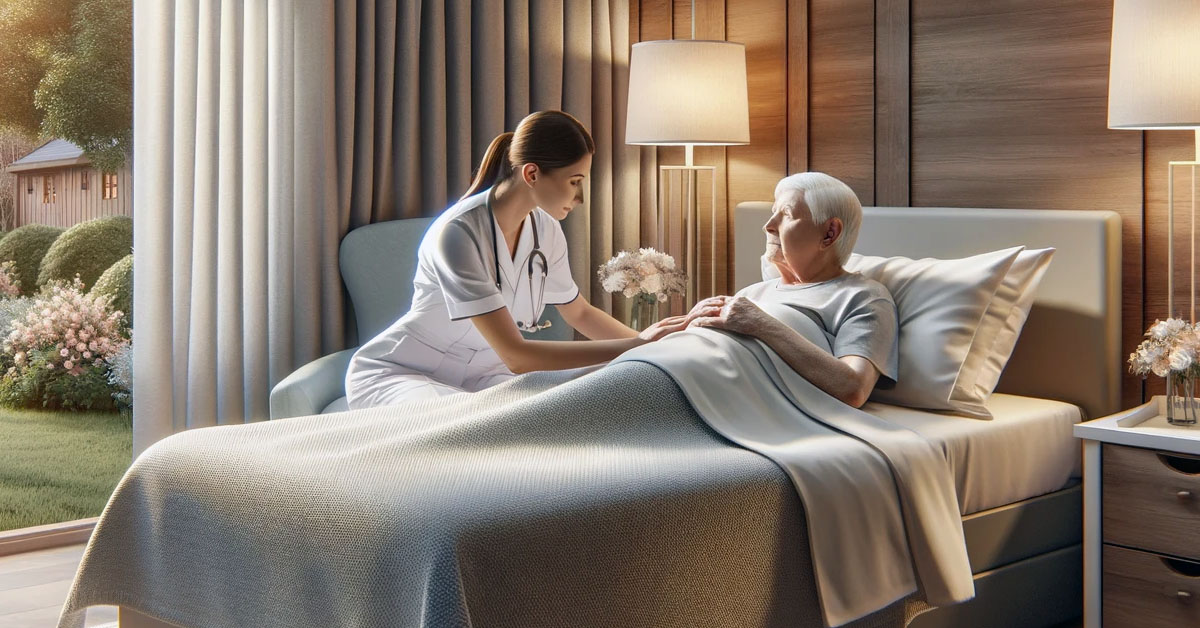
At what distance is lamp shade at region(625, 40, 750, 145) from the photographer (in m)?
3.50

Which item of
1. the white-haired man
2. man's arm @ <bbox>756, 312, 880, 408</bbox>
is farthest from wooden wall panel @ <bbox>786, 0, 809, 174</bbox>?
man's arm @ <bbox>756, 312, 880, 408</bbox>

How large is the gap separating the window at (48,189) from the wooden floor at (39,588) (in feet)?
5.03

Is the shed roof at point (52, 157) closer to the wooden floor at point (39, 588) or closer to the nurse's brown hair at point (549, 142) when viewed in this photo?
the wooden floor at point (39, 588)

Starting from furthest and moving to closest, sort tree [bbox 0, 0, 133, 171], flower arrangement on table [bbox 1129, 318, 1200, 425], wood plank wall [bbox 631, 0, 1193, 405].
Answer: tree [bbox 0, 0, 133, 171] < wood plank wall [bbox 631, 0, 1193, 405] < flower arrangement on table [bbox 1129, 318, 1200, 425]

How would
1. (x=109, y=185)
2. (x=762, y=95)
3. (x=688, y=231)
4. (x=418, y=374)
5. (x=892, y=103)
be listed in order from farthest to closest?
1. (x=109, y=185)
2. (x=688, y=231)
3. (x=762, y=95)
4. (x=892, y=103)
5. (x=418, y=374)

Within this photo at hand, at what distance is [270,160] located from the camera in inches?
132

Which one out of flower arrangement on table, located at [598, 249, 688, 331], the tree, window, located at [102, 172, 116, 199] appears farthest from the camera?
window, located at [102, 172, 116, 199]

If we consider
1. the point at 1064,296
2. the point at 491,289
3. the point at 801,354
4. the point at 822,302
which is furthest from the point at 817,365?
the point at 1064,296

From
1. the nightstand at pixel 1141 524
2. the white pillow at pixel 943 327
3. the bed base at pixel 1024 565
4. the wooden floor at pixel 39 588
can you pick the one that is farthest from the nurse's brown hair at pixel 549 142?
the wooden floor at pixel 39 588

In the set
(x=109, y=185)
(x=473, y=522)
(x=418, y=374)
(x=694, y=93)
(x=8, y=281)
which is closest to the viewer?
(x=473, y=522)

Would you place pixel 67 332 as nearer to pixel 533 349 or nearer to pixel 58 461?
pixel 58 461

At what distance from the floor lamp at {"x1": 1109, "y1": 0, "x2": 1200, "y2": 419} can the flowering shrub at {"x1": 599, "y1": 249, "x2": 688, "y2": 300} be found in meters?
1.49

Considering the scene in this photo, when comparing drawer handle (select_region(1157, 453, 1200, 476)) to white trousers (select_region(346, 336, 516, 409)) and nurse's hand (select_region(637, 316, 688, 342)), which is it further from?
white trousers (select_region(346, 336, 516, 409))

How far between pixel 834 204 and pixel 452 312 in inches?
37.1
